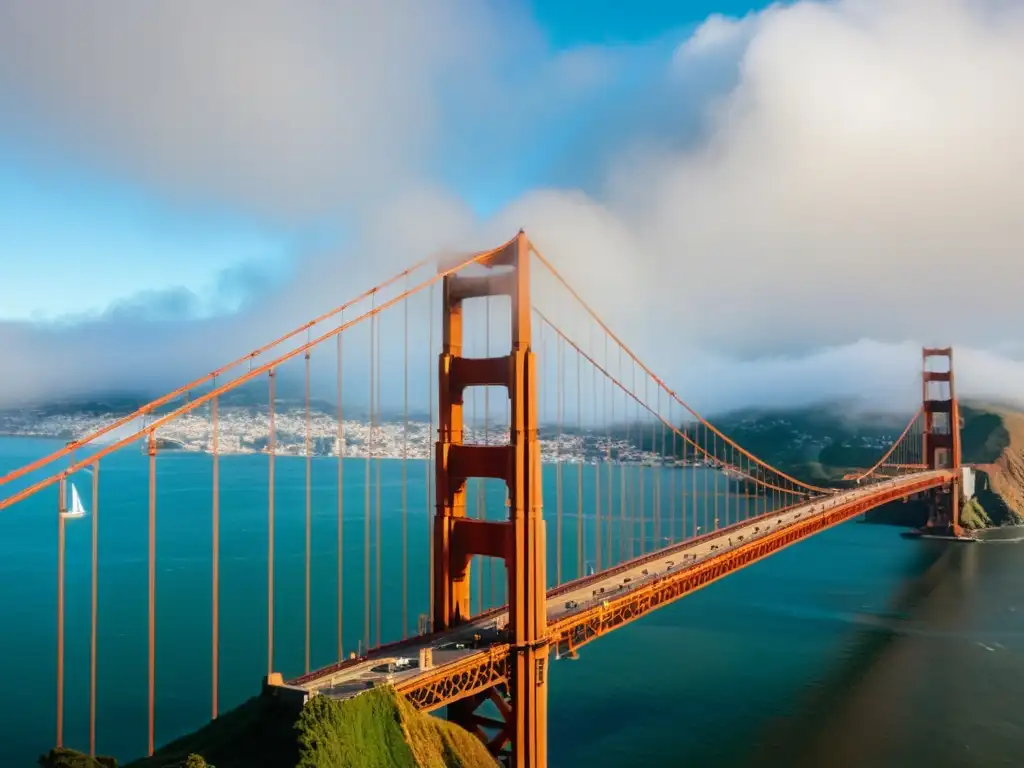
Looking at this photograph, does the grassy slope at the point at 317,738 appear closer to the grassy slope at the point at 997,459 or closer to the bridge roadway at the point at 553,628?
the bridge roadway at the point at 553,628

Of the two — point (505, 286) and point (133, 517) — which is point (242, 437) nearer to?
point (133, 517)

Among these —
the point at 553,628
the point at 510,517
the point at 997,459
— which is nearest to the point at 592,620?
the point at 553,628

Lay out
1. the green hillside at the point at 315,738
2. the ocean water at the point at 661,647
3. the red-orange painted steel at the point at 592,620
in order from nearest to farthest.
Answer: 1. the green hillside at the point at 315,738
2. the red-orange painted steel at the point at 592,620
3. the ocean water at the point at 661,647

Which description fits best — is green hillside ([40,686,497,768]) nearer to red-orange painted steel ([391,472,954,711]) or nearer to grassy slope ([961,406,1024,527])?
red-orange painted steel ([391,472,954,711])

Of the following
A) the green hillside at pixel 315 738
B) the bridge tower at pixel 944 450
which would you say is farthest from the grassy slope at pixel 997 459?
the green hillside at pixel 315 738

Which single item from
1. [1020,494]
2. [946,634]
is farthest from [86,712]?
[1020,494]

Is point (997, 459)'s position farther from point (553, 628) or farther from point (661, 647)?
point (553, 628)
